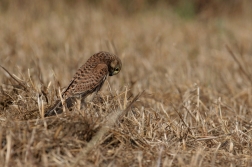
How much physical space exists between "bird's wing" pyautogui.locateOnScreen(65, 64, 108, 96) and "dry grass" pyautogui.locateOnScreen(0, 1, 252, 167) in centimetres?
12

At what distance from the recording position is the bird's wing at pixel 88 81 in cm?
436

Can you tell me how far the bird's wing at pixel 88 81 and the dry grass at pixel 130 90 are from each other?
115 millimetres

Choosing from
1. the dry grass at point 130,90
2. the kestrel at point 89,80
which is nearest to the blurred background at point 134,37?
the dry grass at point 130,90

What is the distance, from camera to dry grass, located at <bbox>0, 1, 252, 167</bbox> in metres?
3.54

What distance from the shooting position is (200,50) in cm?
801

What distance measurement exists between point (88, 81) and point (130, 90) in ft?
3.50

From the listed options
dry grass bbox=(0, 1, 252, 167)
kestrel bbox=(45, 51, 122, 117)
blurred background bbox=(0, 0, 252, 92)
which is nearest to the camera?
dry grass bbox=(0, 1, 252, 167)

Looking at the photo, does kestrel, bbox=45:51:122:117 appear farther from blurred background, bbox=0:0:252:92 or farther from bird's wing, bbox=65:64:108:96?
blurred background, bbox=0:0:252:92

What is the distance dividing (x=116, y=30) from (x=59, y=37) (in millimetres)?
1077

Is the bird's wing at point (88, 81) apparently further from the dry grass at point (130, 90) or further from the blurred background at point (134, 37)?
the blurred background at point (134, 37)

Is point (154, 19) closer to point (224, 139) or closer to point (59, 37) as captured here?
point (59, 37)

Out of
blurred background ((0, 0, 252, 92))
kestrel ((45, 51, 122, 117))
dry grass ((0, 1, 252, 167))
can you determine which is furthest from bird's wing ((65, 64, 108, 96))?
blurred background ((0, 0, 252, 92))

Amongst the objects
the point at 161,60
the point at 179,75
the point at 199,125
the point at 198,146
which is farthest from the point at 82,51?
the point at 198,146

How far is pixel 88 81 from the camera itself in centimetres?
438
